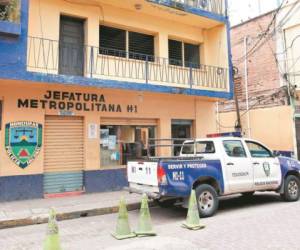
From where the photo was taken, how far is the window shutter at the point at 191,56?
45.1 ft

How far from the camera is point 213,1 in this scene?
13094 mm

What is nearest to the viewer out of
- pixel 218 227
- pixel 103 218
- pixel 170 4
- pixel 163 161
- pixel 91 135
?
pixel 218 227

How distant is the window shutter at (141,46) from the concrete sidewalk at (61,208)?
5249mm

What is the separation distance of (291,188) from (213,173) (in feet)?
10.2

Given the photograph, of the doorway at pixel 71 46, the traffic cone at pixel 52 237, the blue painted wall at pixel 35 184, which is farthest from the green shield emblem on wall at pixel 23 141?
the traffic cone at pixel 52 237

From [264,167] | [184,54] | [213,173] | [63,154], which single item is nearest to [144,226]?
[213,173]

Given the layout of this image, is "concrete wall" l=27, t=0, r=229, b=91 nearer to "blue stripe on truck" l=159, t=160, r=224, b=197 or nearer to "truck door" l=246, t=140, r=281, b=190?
"truck door" l=246, t=140, r=281, b=190

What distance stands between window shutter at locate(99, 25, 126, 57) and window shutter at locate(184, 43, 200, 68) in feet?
10.0

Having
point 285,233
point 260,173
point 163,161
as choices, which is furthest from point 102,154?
point 285,233

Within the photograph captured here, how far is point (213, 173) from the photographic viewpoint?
804cm

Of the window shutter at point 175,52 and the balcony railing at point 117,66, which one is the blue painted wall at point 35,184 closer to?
the balcony railing at point 117,66

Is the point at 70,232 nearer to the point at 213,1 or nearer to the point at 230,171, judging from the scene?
the point at 230,171

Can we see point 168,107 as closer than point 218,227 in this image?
No

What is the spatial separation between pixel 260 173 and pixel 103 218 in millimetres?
4414
